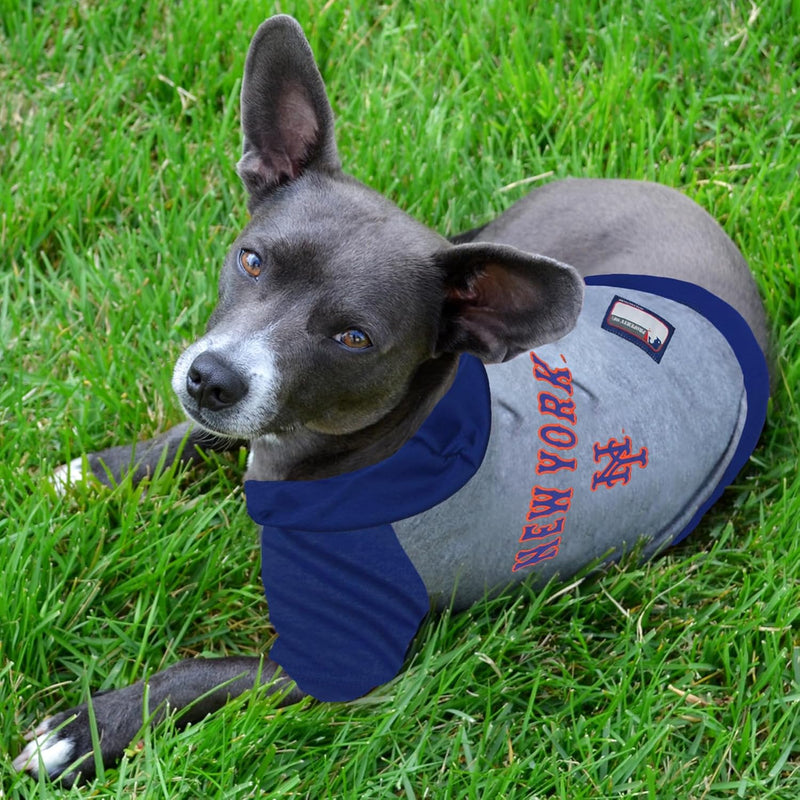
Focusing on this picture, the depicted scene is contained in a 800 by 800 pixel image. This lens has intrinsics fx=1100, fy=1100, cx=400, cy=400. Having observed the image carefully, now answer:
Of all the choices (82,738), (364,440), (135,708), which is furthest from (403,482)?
(82,738)

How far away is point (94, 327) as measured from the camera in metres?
4.25

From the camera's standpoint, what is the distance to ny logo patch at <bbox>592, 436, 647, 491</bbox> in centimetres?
331

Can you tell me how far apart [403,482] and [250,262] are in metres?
0.73

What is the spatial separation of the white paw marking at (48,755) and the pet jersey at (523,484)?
636 mm

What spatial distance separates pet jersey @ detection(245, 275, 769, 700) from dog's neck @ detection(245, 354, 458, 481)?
71 millimetres

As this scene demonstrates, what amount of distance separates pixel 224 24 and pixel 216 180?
2.68 feet

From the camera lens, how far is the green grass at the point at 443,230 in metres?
3.19

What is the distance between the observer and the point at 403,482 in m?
3.04

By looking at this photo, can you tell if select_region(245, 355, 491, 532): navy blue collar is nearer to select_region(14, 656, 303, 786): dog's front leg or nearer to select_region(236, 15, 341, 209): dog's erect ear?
select_region(14, 656, 303, 786): dog's front leg

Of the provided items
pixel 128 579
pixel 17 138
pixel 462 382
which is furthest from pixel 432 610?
pixel 17 138

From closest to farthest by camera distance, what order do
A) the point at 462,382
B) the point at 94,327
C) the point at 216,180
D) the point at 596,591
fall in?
the point at 462,382 < the point at 596,591 < the point at 94,327 < the point at 216,180

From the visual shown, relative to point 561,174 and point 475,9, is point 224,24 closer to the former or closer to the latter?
point 475,9

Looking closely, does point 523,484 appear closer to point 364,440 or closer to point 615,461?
point 615,461

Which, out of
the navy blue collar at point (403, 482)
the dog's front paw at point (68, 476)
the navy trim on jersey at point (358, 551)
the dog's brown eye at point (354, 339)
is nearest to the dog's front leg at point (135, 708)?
the navy trim on jersey at point (358, 551)
